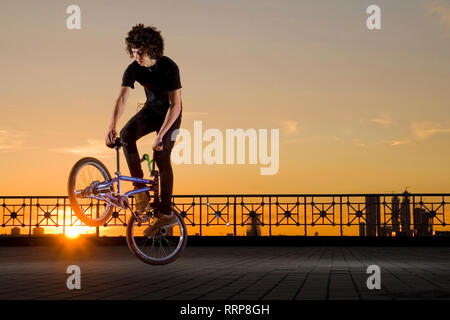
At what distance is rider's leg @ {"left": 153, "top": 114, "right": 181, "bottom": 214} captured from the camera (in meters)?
5.25

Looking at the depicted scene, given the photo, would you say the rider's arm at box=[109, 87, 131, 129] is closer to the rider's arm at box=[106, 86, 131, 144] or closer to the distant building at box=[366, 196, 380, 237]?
the rider's arm at box=[106, 86, 131, 144]

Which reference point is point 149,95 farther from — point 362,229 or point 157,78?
→ point 362,229

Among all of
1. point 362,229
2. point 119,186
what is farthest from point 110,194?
point 362,229

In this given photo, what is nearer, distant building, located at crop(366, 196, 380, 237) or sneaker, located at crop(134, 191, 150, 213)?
sneaker, located at crop(134, 191, 150, 213)

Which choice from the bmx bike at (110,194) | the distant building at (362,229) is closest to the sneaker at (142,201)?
the bmx bike at (110,194)

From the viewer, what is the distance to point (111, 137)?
5.09 m

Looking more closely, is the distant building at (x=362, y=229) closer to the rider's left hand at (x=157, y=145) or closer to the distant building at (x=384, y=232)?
the distant building at (x=384, y=232)

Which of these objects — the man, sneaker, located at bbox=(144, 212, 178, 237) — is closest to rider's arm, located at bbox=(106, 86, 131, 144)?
the man

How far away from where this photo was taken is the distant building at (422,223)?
48.8ft

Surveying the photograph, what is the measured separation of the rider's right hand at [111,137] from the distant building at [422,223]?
1131 cm

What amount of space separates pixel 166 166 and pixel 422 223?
434 inches

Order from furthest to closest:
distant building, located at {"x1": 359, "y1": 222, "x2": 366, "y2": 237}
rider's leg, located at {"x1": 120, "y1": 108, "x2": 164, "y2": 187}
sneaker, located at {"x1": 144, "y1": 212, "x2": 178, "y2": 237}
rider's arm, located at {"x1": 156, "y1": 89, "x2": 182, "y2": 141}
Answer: distant building, located at {"x1": 359, "y1": 222, "x2": 366, "y2": 237} < sneaker, located at {"x1": 144, "y1": 212, "x2": 178, "y2": 237} < rider's leg, located at {"x1": 120, "y1": 108, "x2": 164, "y2": 187} < rider's arm, located at {"x1": 156, "y1": 89, "x2": 182, "y2": 141}

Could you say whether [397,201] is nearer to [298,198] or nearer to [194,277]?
[298,198]

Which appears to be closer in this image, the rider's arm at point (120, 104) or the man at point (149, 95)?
the man at point (149, 95)
